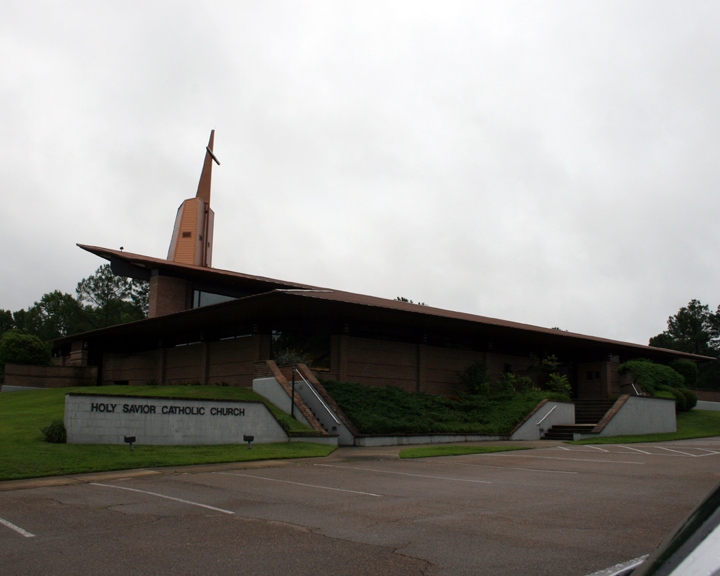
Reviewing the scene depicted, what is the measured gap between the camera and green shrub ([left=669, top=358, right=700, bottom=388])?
138 feet

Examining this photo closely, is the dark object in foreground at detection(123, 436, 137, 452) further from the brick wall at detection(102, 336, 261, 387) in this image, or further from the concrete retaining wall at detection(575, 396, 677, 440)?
the concrete retaining wall at detection(575, 396, 677, 440)

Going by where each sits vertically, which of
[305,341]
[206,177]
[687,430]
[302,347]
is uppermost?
[206,177]

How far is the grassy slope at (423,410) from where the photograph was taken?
2295 cm

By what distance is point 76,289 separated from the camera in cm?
8175

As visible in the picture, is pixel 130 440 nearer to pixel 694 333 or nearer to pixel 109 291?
pixel 109 291

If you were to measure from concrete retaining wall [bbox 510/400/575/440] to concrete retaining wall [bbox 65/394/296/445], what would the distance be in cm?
1083

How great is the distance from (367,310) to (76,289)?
66.6 meters

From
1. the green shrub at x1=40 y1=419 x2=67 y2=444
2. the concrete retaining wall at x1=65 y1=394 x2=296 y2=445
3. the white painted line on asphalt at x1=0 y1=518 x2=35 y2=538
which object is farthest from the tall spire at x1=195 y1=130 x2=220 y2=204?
the white painted line on asphalt at x1=0 y1=518 x2=35 y2=538

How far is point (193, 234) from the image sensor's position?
151 feet

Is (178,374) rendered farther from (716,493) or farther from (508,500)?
(716,493)

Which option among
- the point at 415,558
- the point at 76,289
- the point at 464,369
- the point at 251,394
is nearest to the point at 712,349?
the point at 464,369

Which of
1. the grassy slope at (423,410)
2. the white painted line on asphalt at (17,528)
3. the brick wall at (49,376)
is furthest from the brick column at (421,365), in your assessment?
the white painted line on asphalt at (17,528)

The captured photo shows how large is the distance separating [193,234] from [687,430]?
3503 cm

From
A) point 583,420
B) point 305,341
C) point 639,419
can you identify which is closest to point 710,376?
point 639,419
